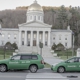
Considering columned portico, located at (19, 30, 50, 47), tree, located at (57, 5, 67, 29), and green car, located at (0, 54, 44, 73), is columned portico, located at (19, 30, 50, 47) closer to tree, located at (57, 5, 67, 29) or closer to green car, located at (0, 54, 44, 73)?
tree, located at (57, 5, 67, 29)

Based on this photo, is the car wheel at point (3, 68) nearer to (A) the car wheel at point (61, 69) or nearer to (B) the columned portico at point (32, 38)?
(A) the car wheel at point (61, 69)

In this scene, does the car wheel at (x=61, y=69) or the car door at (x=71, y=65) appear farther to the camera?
the car door at (x=71, y=65)

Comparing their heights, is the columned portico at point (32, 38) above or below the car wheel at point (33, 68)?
above

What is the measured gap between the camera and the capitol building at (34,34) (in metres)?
87.2

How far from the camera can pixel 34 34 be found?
89.8 meters

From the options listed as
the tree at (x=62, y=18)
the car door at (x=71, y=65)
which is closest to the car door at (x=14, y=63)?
the car door at (x=71, y=65)

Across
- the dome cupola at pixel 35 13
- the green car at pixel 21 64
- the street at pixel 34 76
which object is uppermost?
the dome cupola at pixel 35 13

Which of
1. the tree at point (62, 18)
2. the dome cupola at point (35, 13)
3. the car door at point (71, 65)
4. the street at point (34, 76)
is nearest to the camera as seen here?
the street at point (34, 76)

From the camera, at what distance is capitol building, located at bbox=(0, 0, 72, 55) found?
8719 centimetres

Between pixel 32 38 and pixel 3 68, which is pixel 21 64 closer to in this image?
pixel 3 68

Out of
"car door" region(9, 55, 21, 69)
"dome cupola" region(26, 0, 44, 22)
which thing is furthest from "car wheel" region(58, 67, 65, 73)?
"dome cupola" region(26, 0, 44, 22)

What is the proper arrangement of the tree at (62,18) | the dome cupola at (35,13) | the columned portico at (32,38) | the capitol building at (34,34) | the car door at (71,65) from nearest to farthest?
the car door at (71,65) < the capitol building at (34,34) < the columned portico at (32,38) < the dome cupola at (35,13) < the tree at (62,18)

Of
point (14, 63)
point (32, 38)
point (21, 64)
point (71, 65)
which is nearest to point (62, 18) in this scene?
point (32, 38)

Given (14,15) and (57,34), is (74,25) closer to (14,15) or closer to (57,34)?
(57,34)
